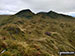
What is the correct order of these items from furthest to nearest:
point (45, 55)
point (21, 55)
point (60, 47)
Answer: point (60, 47), point (45, 55), point (21, 55)

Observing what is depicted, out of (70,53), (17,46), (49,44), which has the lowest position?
(70,53)


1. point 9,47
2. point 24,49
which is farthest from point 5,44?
point 24,49

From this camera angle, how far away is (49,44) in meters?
181

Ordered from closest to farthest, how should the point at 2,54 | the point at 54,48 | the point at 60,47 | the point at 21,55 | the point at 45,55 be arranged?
1. the point at 2,54
2. the point at 21,55
3. the point at 45,55
4. the point at 54,48
5. the point at 60,47

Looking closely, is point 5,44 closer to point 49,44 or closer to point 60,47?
point 49,44

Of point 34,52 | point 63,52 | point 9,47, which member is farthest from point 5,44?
point 63,52

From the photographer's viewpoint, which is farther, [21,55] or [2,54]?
[21,55]

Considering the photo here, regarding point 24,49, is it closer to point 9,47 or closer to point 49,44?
point 9,47

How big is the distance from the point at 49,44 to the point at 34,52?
51814 mm

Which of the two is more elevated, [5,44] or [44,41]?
[5,44]

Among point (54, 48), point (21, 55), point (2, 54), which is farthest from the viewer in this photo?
point (54, 48)

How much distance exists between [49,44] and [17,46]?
183ft

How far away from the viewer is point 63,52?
176750 millimetres

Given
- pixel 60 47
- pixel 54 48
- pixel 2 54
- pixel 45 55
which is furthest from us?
pixel 60 47
